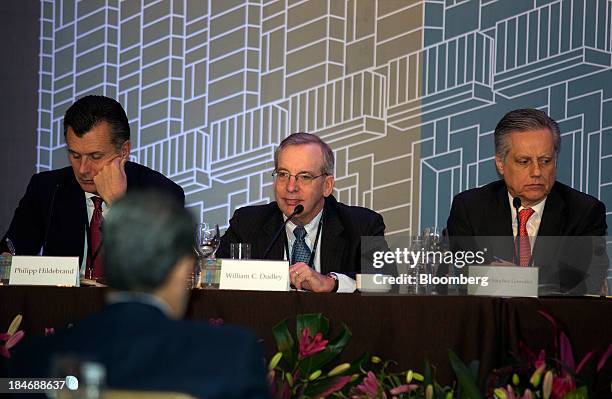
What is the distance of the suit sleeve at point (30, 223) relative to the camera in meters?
4.00

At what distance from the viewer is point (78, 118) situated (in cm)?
381

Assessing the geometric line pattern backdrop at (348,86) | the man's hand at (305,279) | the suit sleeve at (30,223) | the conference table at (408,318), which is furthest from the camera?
the geometric line pattern backdrop at (348,86)

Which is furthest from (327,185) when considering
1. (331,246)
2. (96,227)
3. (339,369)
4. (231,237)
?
(339,369)

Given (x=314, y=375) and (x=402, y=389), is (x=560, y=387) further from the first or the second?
(x=314, y=375)

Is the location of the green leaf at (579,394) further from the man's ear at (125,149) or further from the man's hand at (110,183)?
the man's ear at (125,149)

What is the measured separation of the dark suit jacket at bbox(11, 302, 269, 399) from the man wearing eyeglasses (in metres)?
2.36

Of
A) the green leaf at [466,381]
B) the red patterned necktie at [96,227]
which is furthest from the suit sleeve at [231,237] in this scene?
the green leaf at [466,381]

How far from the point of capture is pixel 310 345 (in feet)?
8.38

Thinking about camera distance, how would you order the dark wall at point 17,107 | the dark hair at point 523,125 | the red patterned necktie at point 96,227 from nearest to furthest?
the red patterned necktie at point 96,227, the dark hair at point 523,125, the dark wall at point 17,107

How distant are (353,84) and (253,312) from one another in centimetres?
221

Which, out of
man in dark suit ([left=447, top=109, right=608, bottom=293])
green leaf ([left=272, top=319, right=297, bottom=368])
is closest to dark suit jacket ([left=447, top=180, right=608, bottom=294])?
man in dark suit ([left=447, top=109, right=608, bottom=293])

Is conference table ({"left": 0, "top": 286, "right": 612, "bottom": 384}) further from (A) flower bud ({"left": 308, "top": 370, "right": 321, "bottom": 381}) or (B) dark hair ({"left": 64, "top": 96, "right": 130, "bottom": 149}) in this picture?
(B) dark hair ({"left": 64, "top": 96, "right": 130, "bottom": 149})

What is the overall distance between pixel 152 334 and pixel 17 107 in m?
3.85

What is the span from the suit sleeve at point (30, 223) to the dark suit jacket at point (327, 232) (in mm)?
779
